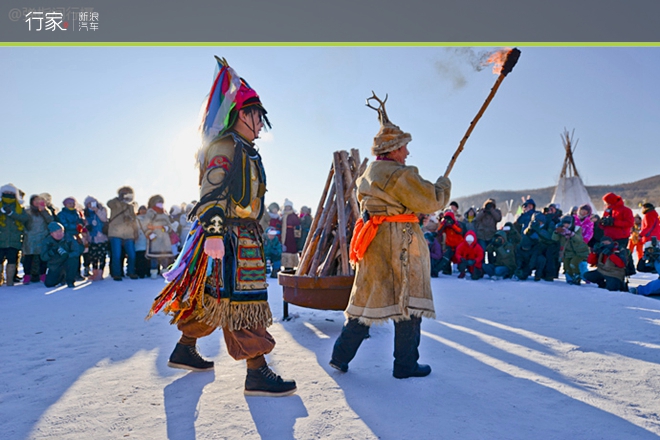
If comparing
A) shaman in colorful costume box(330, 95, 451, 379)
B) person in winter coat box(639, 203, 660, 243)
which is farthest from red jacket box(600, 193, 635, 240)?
shaman in colorful costume box(330, 95, 451, 379)

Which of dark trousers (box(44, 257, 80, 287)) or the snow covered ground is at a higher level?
dark trousers (box(44, 257, 80, 287))

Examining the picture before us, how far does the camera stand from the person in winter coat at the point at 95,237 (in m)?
8.77

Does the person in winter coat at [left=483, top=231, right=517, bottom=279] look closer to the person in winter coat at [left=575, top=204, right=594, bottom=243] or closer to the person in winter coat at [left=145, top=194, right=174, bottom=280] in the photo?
the person in winter coat at [left=575, top=204, right=594, bottom=243]

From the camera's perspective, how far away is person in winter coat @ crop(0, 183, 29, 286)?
7852 mm

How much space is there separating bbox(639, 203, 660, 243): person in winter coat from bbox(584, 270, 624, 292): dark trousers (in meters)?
3.27

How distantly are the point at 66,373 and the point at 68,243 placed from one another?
5.52 m

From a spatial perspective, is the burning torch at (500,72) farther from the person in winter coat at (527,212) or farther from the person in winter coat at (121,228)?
the person in winter coat at (121,228)

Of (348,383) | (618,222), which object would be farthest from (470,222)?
(348,383)

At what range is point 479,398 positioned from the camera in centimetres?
270

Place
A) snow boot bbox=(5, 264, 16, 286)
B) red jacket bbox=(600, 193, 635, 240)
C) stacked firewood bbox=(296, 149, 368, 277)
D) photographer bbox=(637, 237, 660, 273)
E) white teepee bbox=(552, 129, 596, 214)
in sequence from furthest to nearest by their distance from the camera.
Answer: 1. white teepee bbox=(552, 129, 596, 214)
2. photographer bbox=(637, 237, 660, 273)
3. red jacket bbox=(600, 193, 635, 240)
4. snow boot bbox=(5, 264, 16, 286)
5. stacked firewood bbox=(296, 149, 368, 277)

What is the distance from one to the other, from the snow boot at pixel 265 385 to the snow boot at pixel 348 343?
1.52ft

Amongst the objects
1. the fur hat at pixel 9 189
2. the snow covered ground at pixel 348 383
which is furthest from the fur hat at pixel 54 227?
the snow covered ground at pixel 348 383

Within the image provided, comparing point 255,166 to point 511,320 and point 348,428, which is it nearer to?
point 348,428

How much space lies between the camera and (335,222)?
15.8 ft
